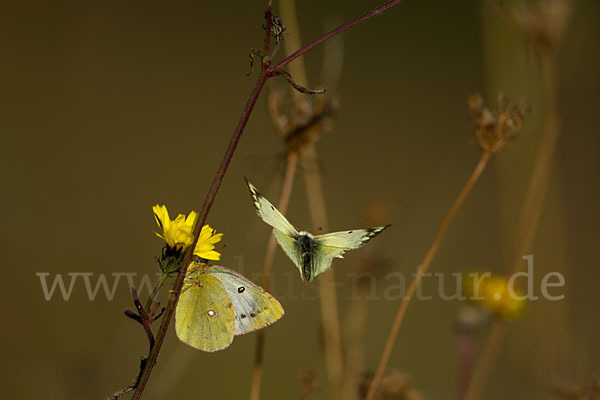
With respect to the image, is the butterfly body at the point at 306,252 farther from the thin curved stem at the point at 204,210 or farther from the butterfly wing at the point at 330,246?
the thin curved stem at the point at 204,210

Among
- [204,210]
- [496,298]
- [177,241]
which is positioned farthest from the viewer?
[496,298]

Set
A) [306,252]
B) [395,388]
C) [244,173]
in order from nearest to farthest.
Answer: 1. [306,252]
2. [395,388]
3. [244,173]

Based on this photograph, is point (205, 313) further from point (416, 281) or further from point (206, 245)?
point (416, 281)

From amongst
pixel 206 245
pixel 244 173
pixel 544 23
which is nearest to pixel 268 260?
pixel 206 245

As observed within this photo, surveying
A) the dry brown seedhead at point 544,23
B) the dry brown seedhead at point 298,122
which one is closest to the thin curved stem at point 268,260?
the dry brown seedhead at point 298,122

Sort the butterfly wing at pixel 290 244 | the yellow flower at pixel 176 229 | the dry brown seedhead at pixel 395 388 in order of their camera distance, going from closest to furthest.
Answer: the yellow flower at pixel 176 229, the butterfly wing at pixel 290 244, the dry brown seedhead at pixel 395 388

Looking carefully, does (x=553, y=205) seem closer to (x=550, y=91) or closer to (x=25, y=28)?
(x=550, y=91)
